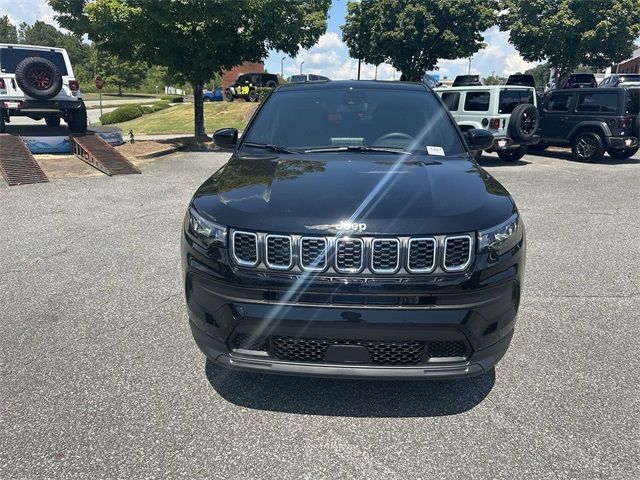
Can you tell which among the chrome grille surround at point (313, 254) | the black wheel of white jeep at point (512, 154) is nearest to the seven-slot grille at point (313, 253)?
the chrome grille surround at point (313, 254)

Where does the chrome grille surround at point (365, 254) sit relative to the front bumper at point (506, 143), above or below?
above

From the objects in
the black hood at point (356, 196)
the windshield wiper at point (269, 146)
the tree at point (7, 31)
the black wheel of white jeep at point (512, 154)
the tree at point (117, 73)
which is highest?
the tree at point (7, 31)

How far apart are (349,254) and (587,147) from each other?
12.7m

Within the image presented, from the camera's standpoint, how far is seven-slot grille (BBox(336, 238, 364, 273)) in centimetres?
220

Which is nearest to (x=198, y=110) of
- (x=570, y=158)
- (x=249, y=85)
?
(x=570, y=158)

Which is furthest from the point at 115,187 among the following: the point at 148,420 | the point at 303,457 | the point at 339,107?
the point at 303,457

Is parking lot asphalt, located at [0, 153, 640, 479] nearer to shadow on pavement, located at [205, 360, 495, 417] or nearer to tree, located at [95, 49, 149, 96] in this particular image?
shadow on pavement, located at [205, 360, 495, 417]

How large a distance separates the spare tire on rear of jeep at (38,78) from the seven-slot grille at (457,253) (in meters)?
12.1

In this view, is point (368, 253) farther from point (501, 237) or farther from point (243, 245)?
point (501, 237)

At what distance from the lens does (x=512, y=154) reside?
13.2m

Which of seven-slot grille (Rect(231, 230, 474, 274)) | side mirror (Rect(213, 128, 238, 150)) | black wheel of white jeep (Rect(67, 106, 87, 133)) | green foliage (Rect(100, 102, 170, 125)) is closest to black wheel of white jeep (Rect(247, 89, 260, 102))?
green foliage (Rect(100, 102, 170, 125))

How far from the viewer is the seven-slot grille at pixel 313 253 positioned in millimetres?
2217

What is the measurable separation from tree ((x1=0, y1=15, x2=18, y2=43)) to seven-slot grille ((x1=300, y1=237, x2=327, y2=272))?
132646 millimetres

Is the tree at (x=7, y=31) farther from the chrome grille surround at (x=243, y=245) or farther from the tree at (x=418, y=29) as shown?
the chrome grille surround at (x=243, y=245)
